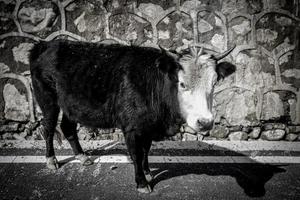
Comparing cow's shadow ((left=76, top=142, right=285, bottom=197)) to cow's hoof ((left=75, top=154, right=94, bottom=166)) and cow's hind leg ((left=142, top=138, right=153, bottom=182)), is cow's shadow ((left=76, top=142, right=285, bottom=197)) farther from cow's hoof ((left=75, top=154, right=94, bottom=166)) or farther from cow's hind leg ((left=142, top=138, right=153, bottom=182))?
cow's hoof ((left=75, top=154, right=94, bottom=166))

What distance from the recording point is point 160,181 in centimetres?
352

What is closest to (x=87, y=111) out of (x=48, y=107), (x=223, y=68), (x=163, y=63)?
(x=48, y=107)

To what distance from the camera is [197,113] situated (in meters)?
2.90

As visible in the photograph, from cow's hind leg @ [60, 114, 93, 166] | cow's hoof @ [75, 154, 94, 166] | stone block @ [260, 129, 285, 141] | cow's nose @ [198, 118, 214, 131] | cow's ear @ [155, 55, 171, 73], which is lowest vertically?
cow's hoof @ [75, 154, 94, 166]

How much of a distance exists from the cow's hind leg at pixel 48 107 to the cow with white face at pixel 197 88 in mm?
1803

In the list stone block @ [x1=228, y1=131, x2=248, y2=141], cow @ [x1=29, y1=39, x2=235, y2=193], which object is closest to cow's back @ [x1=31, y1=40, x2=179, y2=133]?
cow @ [x1=29, y1=39, x2=235, y2=193]

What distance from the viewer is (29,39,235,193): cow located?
3051 mm

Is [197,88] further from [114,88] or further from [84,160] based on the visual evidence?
[84,160]

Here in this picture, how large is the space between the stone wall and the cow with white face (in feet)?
4.96

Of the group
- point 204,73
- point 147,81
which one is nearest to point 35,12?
point 147,81

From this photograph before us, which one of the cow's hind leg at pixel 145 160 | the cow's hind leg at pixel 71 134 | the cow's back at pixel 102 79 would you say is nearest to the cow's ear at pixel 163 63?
the cow's back at pixel 102 79

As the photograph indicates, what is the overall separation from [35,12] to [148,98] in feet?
8.45

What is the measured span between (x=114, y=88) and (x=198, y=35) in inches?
73.9

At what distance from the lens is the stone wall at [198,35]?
4.40 meters
